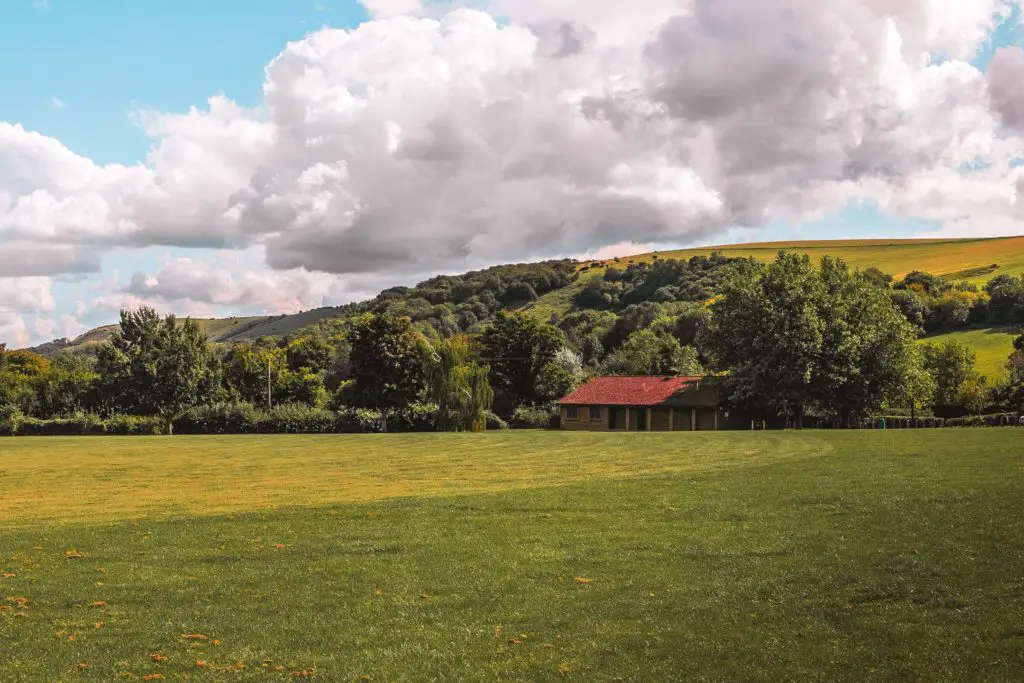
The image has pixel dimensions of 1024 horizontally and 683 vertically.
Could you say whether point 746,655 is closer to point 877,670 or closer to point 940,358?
point 877,670

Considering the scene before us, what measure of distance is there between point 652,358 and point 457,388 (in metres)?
48.6

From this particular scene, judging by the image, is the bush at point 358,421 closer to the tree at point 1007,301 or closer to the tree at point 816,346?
the tree at point 816,346

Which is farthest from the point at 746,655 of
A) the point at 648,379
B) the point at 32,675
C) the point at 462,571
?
the point at 648,379

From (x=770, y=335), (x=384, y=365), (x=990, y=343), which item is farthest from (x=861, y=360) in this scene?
(x=990, y=343)

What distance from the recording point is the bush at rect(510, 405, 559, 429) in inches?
3408

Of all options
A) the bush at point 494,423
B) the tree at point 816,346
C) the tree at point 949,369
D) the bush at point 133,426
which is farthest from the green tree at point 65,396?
the tree at point 949,369

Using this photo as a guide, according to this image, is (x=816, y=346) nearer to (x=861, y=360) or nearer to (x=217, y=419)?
(x=861, y=360)

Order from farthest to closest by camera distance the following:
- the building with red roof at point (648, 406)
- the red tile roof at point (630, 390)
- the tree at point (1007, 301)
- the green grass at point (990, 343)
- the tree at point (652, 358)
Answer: the tree at point (1007, 301) → the tree at point (652, 358) → the green grass at point (990, 343) → the red tile roof at point (630, 390) → the building with red roof at point (648, 406)

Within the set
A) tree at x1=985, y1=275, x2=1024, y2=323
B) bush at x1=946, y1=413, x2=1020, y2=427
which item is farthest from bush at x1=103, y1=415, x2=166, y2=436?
tree at x1=985, y1=275, x2=1024, y2=323

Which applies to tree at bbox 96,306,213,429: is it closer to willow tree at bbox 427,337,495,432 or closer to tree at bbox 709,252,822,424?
willow tree at bbox 427,337,495,432

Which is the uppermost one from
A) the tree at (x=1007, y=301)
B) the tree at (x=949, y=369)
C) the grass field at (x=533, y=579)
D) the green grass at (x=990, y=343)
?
the tree at (x=1007, y=301)

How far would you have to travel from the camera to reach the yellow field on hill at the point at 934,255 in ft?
461

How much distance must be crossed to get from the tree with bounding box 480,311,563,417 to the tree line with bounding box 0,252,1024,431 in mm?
159

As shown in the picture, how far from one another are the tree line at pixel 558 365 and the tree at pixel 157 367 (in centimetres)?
15
